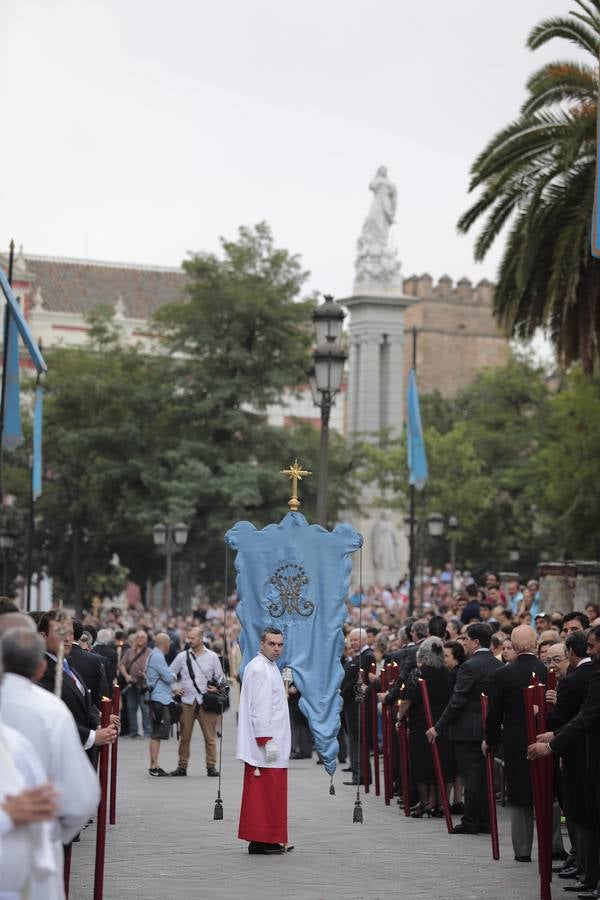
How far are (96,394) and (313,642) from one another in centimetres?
4547

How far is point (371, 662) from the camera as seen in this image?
22.1 m

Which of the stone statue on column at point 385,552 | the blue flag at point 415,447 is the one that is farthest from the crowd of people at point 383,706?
the stone statue on column at point 385,552

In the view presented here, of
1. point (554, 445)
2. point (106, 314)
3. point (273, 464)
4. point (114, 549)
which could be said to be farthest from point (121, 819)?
point (106, 314)

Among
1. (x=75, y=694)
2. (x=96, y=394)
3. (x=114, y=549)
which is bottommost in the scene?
(x=75, y=694)

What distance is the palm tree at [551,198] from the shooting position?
Result: 85.0ft

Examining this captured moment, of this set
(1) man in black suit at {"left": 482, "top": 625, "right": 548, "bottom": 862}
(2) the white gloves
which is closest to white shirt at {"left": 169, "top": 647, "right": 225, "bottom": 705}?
(2) the white gloves

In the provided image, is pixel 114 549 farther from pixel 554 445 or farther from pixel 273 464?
pixel 554 445

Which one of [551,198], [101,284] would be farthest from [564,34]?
[101,284]

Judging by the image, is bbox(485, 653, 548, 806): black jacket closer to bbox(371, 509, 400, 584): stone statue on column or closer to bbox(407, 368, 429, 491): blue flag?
bbox(407, 368, 429, 491): blue flag

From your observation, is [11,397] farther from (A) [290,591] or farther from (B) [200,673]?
(A) [290,591]

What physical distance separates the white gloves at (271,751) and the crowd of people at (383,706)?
4.51 ft

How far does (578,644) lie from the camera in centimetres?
1310

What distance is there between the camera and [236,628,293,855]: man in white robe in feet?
48.7

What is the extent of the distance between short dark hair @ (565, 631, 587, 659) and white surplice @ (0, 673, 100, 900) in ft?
21.5
